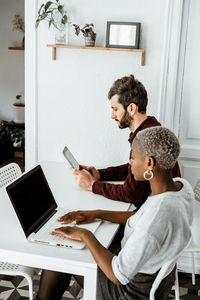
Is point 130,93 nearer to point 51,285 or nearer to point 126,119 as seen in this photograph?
point 126,119

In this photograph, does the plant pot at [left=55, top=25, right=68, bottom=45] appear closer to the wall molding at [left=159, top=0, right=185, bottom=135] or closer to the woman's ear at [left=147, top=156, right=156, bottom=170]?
the wall molding at [left=159, top=0, right=185, bottom=135]

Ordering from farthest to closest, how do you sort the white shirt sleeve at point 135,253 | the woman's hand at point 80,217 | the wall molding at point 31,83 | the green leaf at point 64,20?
the wall molding at point 31,83, the green leaf at point 64,20, the woman's hand at point 80,217, the white shirt sleeve at point 135,253

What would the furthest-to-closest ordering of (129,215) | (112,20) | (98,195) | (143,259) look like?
(112,20) → (98,195) → (129,215) → (143,259)

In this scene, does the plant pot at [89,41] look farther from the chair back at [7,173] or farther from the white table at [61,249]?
the white table at [61,249]

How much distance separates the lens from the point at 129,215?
2.04 meters

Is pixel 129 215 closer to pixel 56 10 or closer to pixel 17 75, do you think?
pixel 56 10

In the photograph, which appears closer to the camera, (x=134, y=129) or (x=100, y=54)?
(x=134, y=129)

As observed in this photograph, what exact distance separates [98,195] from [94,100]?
88 centimetres

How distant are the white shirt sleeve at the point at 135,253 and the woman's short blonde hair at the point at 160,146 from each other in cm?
27

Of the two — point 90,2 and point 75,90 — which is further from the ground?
point 90,2

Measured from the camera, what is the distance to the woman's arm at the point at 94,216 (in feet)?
6.50

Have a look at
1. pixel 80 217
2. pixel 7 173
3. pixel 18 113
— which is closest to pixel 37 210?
pixel 80 217

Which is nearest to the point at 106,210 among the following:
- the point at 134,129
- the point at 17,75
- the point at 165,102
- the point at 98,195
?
the point at 98,195

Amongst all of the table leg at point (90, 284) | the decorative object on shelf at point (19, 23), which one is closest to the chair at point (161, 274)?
the table leg at point (90, 284)
